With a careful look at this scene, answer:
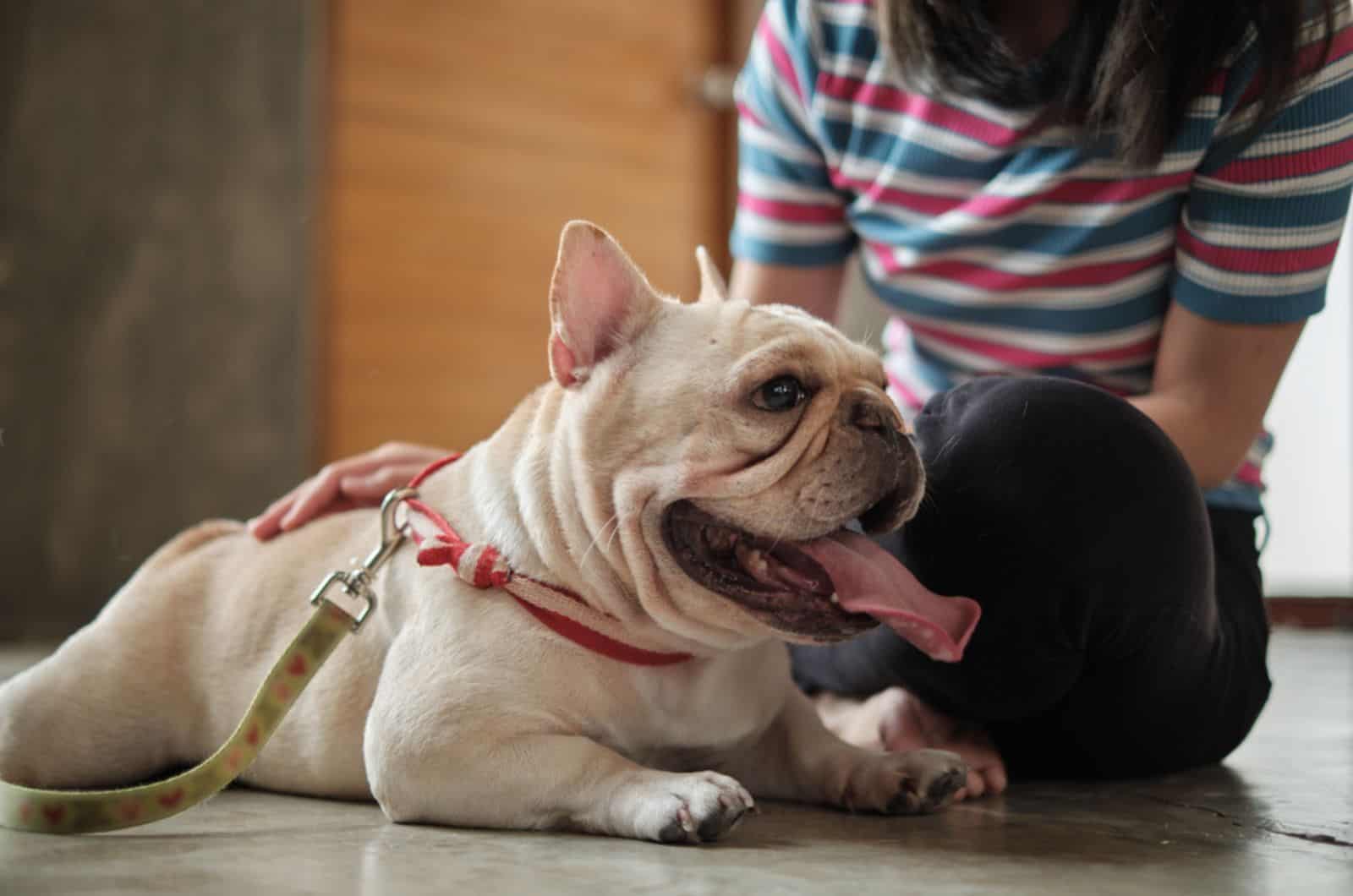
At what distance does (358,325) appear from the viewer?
134 inches

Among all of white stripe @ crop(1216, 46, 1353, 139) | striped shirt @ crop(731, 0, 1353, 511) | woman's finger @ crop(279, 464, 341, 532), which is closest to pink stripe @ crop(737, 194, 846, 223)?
striped shirt @ crop(731, 0, 1353, 511)

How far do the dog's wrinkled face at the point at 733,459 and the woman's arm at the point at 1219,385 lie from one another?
15.2 inches

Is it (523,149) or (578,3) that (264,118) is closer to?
(523,149)

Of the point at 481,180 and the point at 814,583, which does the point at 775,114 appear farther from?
the point at 481,180

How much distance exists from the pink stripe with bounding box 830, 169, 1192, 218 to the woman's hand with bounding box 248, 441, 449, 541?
550 mm

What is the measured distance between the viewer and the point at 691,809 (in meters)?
1.02

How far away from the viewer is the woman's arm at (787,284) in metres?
1.64

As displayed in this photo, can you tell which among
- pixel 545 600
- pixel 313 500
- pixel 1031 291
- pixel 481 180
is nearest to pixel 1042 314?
pixel 1031 291

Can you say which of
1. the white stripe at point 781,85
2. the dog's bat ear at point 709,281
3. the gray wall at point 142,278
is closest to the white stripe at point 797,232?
the white stripe at point 781,85

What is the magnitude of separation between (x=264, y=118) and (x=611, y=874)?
2699 millimetres

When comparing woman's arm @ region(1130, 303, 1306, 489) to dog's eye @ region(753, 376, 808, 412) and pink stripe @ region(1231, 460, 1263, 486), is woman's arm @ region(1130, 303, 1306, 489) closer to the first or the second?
pink stripe @ region(1231, 460, 1263, 486)

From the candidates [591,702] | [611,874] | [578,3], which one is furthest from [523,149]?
[611,874]

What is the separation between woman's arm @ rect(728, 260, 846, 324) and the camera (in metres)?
1.64

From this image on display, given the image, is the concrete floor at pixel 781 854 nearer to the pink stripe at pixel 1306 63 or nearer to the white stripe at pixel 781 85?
the pink stripe at pixel 1306 63
